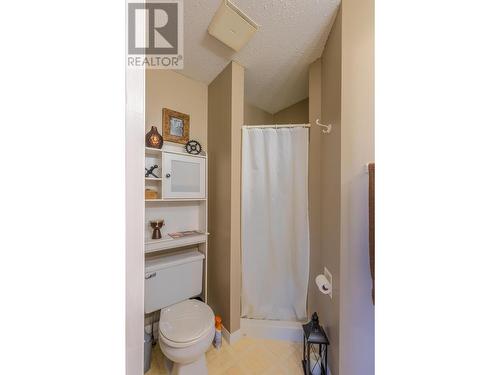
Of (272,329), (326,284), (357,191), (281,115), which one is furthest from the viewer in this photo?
(281,115)

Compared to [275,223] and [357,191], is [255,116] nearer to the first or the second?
[275,223]

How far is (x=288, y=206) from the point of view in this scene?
61.8 inches

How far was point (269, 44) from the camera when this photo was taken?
132 centimetres

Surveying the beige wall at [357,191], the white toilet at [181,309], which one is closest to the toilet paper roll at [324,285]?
the beige wall at [357,191]

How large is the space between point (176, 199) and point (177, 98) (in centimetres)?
95

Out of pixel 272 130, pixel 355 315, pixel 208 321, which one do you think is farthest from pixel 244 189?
pixel 355 315

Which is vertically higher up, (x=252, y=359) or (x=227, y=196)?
(x=227, y=196)

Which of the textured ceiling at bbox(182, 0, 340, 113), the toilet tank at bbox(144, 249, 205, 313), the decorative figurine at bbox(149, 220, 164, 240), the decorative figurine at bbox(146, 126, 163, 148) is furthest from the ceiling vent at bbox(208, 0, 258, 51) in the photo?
the toilet tank at bbox(144, 249, 205, 313)

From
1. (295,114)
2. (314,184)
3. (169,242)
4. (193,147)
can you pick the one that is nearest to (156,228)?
(169,242)

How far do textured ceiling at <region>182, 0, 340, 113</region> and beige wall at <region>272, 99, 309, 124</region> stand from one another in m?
0.23

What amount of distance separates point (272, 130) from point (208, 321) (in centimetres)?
157

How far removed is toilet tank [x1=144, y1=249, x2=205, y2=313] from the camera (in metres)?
1.31

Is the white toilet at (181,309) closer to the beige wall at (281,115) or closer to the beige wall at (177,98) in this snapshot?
the beige wall at (177,98)
